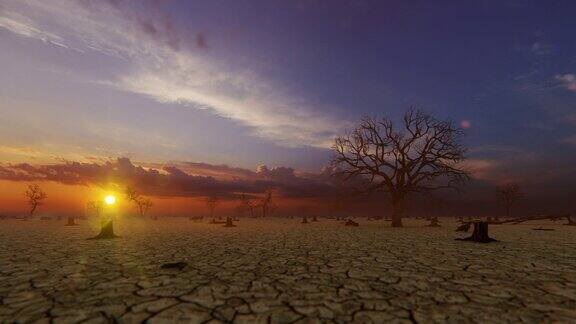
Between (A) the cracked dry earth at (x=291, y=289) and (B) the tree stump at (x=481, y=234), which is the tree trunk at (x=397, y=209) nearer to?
(B) the tree stump at (x=481, y=234)

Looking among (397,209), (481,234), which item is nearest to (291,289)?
(481,234)

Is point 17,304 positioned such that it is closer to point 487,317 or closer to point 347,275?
point 347,275

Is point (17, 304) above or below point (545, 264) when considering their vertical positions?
below

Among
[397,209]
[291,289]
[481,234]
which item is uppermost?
[397,209]

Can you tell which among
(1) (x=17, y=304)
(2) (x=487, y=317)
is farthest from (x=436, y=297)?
(1) (x=17, y=304)

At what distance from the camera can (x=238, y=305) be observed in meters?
5.03

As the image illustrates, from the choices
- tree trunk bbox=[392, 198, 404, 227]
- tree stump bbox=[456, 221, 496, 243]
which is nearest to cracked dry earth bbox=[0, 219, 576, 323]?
tree stump bbox=[456, 221, 496, 243]

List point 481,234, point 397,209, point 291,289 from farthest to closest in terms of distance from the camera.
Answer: point 397,209 → point 481,234 → point 291,289

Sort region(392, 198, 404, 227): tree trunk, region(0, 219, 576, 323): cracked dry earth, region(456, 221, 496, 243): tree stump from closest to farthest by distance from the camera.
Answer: region(0, 219, 576, 323): cracked dry earth
region(456, 221, 496, 243): tree stump
region(392, 198, 404, 227): tree trunk

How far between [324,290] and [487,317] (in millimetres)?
2541

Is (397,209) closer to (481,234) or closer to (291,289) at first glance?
(481,234)

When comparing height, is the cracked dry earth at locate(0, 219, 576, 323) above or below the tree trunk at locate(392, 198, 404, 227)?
below

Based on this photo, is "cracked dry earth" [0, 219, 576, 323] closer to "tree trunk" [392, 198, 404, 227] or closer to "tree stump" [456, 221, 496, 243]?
"tree stump" [456, 221, 496, 243]

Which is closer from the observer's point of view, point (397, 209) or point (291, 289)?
point (291, 289)
